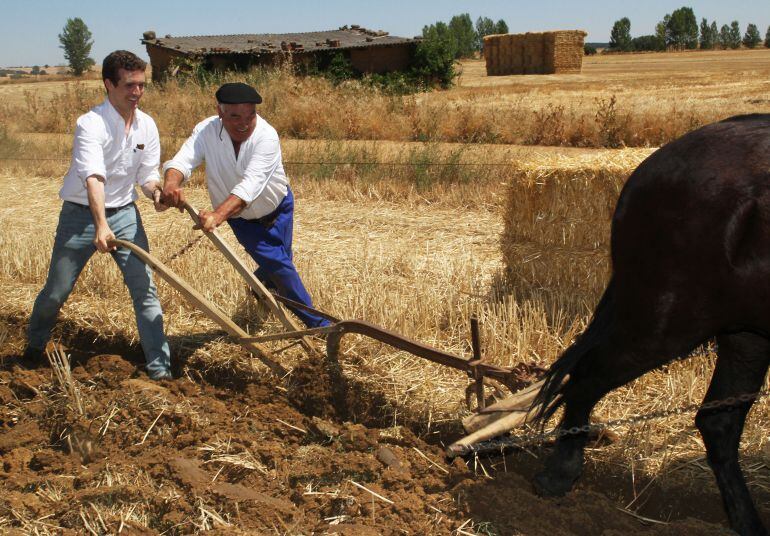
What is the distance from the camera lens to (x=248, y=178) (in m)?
5.00

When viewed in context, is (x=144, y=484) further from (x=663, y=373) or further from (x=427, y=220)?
(x=427, y=220)

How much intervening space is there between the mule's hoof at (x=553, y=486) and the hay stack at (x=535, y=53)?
112 ft

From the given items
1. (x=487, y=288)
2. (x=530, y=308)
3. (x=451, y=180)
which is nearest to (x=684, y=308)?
(x=530, y=308)

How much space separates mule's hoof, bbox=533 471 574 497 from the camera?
3.72 m

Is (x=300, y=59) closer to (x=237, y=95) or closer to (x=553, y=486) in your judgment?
(x=237, y=95)

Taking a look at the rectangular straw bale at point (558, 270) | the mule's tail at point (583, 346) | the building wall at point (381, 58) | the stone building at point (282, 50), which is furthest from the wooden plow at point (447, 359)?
the building wall at point (381, 58)

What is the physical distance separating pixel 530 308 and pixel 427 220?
3761mm

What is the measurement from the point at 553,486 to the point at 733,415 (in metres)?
0.87

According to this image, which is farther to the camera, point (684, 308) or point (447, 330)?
point (447, 330)

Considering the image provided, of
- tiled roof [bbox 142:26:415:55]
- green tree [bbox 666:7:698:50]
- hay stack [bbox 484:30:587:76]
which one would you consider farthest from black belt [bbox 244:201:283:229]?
green tree [bbox 666:7:698:50]

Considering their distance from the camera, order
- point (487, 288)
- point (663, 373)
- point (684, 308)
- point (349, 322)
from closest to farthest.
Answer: point (684, 308), point (349, 322), point (663, 373), point (487, 288)

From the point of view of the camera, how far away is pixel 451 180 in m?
10.8

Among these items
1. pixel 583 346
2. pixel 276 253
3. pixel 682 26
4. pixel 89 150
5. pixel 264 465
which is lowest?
pixel 264 465

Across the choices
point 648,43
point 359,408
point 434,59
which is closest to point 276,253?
point 359,408
